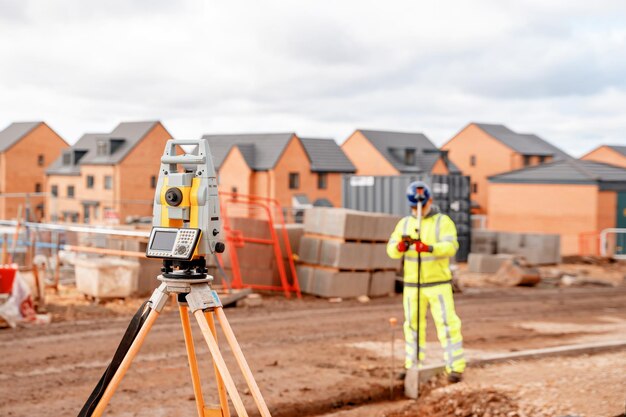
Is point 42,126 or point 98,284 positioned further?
point 42,126

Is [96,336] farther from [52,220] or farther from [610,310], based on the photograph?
[52,220]

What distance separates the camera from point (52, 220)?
114 feet

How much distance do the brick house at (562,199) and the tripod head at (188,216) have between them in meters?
32.8

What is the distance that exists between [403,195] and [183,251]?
69.9ft

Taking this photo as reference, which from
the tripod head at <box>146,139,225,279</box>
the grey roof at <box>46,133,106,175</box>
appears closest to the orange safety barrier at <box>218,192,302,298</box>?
the tripod head at <box>146,139,225,279</box>

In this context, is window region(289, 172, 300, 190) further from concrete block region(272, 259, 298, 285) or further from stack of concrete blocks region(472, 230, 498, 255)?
concrete block region(272, 259, 298, 285)

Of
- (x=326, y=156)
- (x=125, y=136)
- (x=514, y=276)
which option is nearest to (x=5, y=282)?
(x=514, y=276)

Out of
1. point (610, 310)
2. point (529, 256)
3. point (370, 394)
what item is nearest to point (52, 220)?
Answer: point (529, 256)

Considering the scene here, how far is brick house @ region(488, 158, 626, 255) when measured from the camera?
35.5 m

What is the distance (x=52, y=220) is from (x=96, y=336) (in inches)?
934

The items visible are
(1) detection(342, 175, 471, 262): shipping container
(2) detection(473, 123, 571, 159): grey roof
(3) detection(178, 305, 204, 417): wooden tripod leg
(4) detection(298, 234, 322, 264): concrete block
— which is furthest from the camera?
(2) detection(473, 123, 571, 159): grey roof

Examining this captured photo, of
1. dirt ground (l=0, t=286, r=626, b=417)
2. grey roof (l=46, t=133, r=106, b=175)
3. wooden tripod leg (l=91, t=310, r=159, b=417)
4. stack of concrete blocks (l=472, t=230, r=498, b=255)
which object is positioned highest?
grey roof (l=46, t=133, r=106, b=175)

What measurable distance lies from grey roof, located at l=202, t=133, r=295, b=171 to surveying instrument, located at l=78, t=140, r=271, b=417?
52596mm

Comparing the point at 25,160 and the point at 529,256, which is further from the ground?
the point at 25,160
